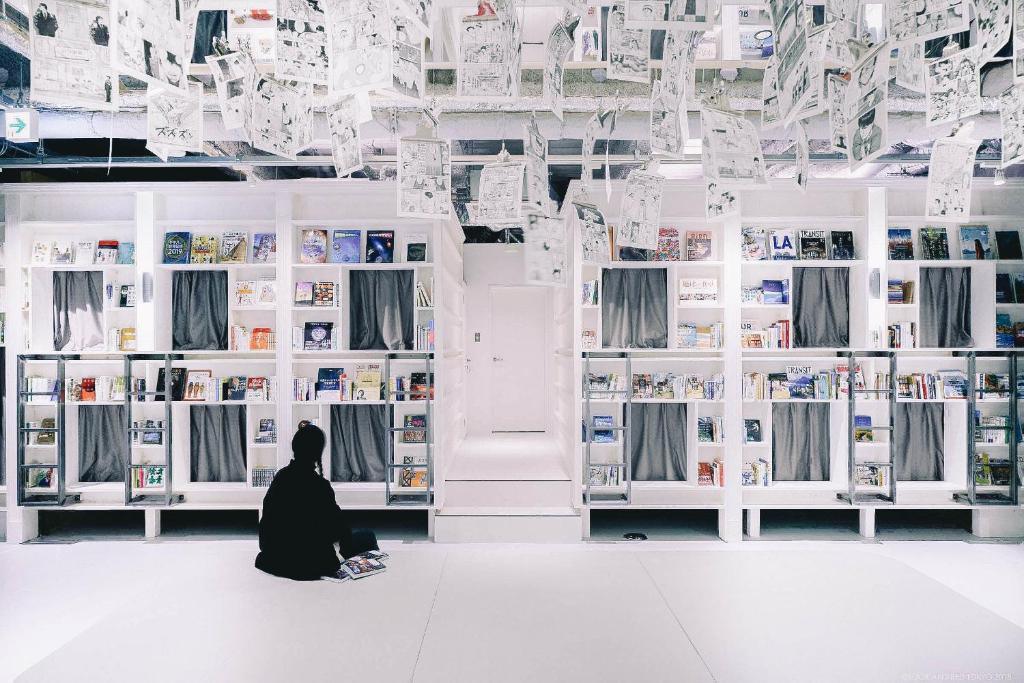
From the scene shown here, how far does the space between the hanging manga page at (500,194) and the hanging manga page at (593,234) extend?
1.45 feet

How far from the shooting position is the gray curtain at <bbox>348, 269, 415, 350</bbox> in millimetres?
6051

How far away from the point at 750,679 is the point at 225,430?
527 centimetres

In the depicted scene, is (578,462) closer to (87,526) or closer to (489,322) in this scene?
(489,322)

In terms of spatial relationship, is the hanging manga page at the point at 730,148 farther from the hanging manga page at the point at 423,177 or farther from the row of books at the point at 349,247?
the row of books at the point at 349,247

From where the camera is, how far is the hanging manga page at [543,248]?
4098 millimetres

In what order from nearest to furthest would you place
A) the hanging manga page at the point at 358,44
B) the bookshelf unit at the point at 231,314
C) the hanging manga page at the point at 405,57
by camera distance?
the hanging manga page at the point at 358,44 < the hanging manga page at the point at 405,57 < the bookshelf unit at the point at 231,314

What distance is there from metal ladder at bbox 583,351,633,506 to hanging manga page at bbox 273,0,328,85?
3803mm

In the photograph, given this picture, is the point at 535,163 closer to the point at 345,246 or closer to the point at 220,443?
the point at 345,246

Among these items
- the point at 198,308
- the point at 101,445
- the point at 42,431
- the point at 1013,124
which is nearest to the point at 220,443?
the point at 101,445

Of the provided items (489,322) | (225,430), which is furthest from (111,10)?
(489,322)

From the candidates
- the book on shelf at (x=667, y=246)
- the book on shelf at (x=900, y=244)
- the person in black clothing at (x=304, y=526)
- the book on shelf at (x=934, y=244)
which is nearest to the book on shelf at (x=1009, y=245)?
the book on shelf at (x=934, y=244)

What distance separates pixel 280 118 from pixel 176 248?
12.8 feet

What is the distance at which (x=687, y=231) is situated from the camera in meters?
6.02

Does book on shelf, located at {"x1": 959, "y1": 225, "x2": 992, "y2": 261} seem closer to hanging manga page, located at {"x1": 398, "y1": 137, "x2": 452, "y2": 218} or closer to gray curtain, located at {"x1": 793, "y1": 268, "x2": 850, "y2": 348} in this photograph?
gray curtain, located at {"x1": 793, "y1": 268, "x2": 850, "y2": 348}
